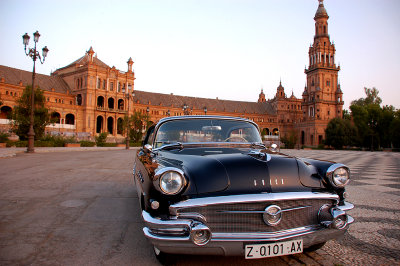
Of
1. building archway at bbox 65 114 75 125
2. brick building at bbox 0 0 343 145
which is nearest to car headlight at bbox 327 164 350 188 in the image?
brick building at bbox 0 0 343 145

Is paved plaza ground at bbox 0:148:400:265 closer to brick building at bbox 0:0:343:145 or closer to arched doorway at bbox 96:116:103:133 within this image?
brick building at bbox 0:0:343:145

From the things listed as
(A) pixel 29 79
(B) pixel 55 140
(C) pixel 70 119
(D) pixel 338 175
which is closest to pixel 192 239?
(D) pixel 338 175

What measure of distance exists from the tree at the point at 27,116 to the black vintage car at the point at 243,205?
91.3ft

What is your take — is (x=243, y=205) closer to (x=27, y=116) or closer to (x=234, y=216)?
(x=234, y=216)

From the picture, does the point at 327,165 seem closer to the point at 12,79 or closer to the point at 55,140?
the point at 55,140

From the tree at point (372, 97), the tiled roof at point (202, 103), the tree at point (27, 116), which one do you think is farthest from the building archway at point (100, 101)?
the tree at point (372, 97)

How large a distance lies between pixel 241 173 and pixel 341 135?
68.0 meters

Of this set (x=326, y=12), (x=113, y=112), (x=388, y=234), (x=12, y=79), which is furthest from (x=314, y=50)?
(x=388, y=234)

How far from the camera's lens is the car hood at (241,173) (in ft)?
7.83

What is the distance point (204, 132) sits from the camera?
376cm

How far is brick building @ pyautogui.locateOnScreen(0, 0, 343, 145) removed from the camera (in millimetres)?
57656

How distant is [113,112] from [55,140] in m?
37.1

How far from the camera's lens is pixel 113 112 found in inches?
2552

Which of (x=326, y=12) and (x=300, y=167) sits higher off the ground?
(x=326, y=12)
